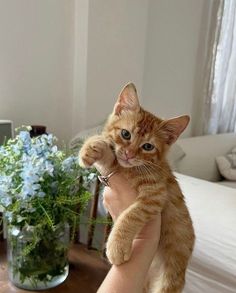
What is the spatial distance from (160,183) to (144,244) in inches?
6.2

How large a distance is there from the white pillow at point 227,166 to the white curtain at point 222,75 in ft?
1.36

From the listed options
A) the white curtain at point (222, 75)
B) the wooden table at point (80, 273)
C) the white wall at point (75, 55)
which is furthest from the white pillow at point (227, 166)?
the wooden table at point (80, 273)

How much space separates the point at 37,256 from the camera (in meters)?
0.91

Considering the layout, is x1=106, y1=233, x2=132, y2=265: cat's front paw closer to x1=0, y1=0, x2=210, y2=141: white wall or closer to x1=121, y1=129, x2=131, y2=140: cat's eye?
x1=121, y1=129, x2=131, y2=140: cat's eye

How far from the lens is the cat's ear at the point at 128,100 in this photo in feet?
2.96

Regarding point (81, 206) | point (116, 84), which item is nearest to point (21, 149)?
point (81, 206)

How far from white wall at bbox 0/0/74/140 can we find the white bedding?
1.01 m

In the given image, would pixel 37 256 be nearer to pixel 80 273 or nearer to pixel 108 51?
pixel 80 273

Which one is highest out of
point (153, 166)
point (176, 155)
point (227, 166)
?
point (153, 166)

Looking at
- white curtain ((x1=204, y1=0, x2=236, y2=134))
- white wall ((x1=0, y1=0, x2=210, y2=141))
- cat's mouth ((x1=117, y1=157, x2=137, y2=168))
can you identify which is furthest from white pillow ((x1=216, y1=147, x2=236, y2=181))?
cat's mouth ((x1=117, y1=157, x2=137, y2=168))

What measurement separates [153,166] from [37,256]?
387mm

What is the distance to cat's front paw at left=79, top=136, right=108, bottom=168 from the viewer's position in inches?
33.7

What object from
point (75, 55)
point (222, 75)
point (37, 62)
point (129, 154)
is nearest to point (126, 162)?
point (129, 154)

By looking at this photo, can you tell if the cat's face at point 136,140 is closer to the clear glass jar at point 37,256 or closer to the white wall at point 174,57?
the clear glass jar at point 37,256
